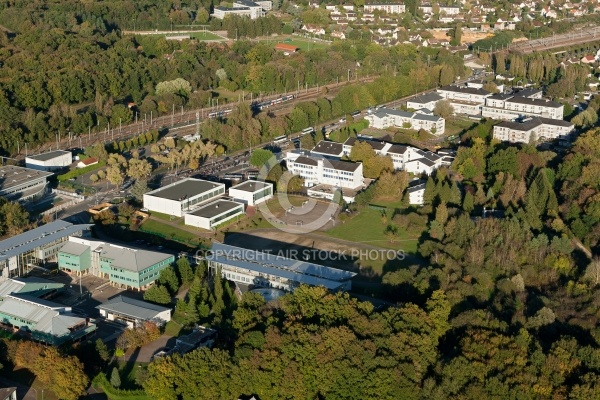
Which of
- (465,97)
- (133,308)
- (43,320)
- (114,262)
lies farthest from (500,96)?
(43,320)

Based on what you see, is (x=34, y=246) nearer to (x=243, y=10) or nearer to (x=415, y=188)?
(x=415, y=188)

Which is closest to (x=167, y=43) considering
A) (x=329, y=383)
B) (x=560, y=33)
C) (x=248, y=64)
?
(x=248, y=64)

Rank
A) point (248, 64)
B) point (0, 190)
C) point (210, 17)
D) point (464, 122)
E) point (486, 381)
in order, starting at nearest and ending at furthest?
point (486, 381) < point (0, 190) < point (464, 122) < point (248, 64) < point (210, 17)

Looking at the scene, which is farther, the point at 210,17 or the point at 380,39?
the point at 210,17

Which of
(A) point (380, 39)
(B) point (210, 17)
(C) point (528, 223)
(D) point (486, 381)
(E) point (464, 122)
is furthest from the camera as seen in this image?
(B) point (210, 17)

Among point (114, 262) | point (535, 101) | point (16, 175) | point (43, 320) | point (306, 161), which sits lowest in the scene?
point (43, 320)

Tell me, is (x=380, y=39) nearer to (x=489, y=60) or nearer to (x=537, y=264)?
(x=489, y=60)

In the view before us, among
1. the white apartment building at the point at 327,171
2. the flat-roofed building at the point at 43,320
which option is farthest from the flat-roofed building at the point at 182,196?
the flat-roofed building at the point at 43,320
